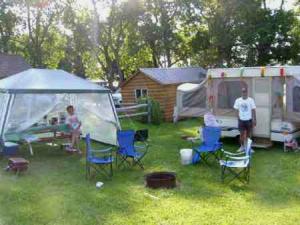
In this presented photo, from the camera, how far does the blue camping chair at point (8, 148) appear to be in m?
9.47

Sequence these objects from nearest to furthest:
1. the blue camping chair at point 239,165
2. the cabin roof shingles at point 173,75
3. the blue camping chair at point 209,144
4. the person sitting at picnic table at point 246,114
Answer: the blue camping chair at point 239,165 → the blue camping chair at point 209,144 → the person sitting at picnic table at point 246,114 → the cabin roof shingles at point 173,75

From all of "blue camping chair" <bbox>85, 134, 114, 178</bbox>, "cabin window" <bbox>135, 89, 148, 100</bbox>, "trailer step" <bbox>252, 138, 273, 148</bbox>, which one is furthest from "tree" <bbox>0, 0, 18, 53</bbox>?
"blue camping chair" <bbox>85, 134, 114, 178</bbox>

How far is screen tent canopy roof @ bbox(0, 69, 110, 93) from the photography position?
31.5 ft

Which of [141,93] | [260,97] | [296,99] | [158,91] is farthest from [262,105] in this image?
[141,93]

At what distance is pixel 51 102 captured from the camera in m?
10.6

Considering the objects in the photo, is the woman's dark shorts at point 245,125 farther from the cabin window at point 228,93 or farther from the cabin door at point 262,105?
the cabin window at point 228,93

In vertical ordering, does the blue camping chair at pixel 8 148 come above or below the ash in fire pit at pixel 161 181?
above

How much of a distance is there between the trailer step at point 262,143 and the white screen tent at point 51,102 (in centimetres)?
370

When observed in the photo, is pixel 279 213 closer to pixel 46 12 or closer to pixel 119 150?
pixel 119 150

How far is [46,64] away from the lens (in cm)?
3450

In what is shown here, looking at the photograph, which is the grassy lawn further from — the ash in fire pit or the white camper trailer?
the white camper trailer

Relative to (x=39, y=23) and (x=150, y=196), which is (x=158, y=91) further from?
(x=39, y=23)

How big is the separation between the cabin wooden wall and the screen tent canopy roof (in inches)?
258

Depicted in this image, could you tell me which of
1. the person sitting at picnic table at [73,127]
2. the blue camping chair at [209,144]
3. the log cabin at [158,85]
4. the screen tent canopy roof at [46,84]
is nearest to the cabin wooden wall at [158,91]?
the log cabin at [158,85]
